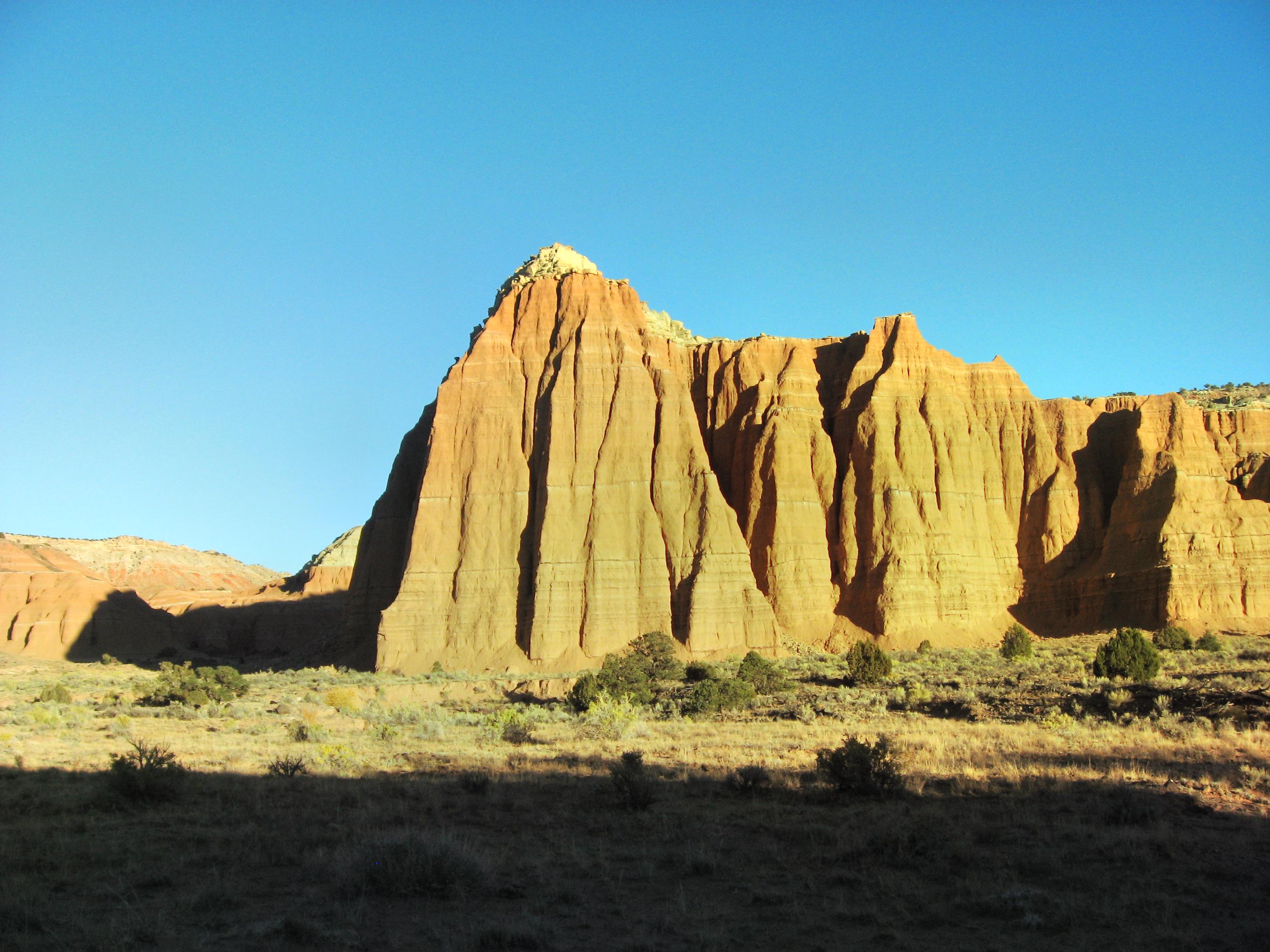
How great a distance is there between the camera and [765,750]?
1811 cm

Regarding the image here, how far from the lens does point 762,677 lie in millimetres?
31594

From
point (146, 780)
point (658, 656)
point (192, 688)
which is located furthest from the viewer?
point (658, 656)

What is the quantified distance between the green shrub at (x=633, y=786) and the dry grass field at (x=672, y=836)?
0.17 feet

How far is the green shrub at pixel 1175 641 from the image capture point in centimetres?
3816

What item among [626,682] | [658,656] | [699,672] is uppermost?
[658,656]

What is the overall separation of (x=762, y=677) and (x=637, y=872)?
2191 centimetres

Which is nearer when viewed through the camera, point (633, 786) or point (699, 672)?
point (633, 786)

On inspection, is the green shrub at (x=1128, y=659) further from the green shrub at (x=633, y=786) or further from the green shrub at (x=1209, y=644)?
the green shrub at (x=633, y=786)

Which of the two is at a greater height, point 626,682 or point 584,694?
point 626,682

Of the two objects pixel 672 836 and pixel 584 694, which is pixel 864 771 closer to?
pixel 672 836

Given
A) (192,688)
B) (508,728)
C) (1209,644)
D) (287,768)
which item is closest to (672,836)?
(287,768)

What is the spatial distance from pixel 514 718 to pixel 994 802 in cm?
1487

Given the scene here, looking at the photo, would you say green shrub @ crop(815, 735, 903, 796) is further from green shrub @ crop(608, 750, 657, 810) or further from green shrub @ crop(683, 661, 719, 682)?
green shrub @ crop(683, 661, 719, 682)

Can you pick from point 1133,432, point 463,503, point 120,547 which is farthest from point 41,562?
point 1133,432
